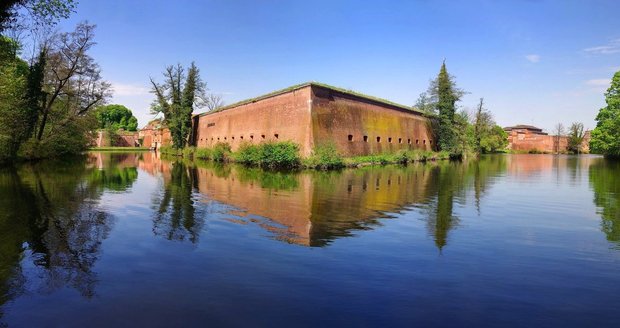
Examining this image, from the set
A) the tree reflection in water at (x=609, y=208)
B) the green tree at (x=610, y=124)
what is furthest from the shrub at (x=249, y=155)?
the green tree at (x=610, y=124)

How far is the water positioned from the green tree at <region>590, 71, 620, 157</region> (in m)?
41.7

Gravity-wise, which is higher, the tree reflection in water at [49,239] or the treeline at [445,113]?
the treeline at [445,113]

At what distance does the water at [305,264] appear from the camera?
3686mm

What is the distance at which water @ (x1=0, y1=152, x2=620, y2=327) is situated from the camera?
369 centimetres

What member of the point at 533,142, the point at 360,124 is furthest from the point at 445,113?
the point at 533,142

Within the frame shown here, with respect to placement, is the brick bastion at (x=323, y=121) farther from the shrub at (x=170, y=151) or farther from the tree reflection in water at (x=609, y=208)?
the tree reflection in water at (x=609, y=208)

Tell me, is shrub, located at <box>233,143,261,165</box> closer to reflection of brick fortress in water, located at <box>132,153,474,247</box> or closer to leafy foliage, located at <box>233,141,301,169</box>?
leafy foliage, located at <box>233,141,301,169</box>

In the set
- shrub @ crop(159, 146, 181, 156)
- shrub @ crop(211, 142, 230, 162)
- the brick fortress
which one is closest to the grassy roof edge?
shrub @ crop(211, 142, 230, 162)

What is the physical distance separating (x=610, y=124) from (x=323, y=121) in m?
37.2

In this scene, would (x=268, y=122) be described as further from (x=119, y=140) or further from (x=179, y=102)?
(x=119, y=140)

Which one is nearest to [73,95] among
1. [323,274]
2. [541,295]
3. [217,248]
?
[217,248]

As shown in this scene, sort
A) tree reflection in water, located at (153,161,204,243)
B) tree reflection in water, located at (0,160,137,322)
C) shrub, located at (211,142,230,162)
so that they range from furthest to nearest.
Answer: shrub, located at (211,142,230,162)
tree reflection in water, located at (153,161,204,243)
tree reflection in water, located at (0,160,137,322)

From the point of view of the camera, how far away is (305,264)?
5.15 meters

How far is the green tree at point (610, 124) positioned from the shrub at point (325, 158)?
36.5m
